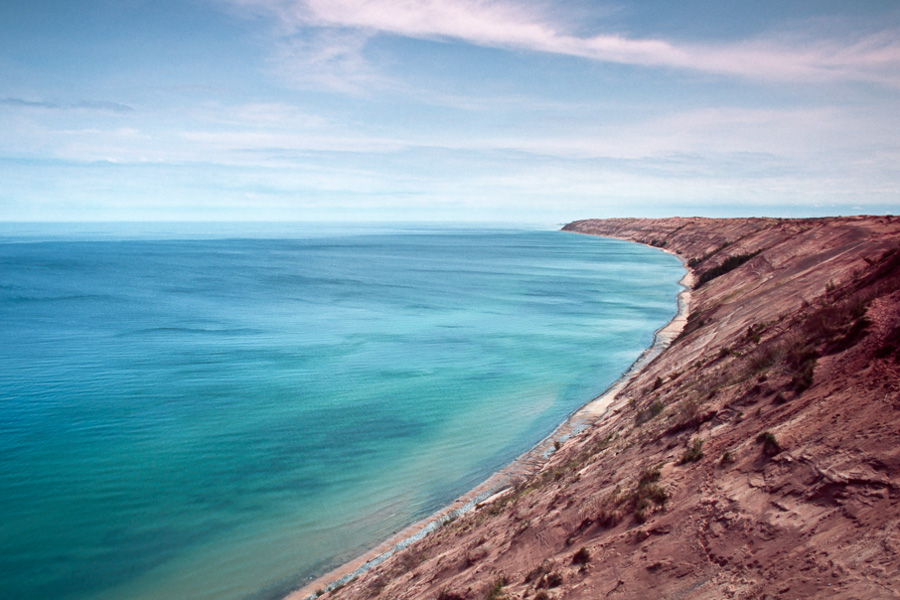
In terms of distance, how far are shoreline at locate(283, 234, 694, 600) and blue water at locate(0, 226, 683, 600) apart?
1.63 feet

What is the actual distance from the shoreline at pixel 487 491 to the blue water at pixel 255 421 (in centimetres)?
50

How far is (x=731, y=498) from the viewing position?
9.26m

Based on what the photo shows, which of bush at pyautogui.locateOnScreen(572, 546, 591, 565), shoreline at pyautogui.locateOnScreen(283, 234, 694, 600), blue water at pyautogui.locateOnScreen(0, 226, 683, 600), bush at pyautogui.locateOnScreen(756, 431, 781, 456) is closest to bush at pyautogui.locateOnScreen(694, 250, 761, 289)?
blue water at pyautogui.locateOnScreen(0, 226, 683, 600)

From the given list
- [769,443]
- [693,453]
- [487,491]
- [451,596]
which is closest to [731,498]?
[769,443]

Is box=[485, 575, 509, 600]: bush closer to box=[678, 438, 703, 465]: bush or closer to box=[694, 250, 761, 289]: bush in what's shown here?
box=[678, 438, 703, 465]: bush

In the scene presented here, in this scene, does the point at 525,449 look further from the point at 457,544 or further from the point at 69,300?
the point at 69,300

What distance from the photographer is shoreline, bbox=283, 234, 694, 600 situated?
1388 centimetres

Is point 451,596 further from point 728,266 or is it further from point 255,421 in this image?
point 728,266

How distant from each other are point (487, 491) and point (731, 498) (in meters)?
9.50

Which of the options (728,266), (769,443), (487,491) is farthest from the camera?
(728,266)

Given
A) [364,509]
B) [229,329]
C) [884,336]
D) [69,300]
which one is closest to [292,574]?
[364,509]

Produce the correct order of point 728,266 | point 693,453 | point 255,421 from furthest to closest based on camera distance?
point 728,266
point 255,421
point 693,453

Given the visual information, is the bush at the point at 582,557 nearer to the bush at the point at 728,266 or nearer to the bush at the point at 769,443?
the bush at the point at 769,443

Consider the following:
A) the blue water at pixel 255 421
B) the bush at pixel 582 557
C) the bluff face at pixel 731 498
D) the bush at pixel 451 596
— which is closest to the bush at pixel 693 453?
the bluff face at pixel 731 498
